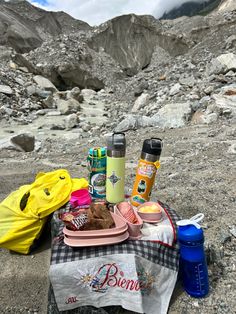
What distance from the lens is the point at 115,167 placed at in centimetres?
185

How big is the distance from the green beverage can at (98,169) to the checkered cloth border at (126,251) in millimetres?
425

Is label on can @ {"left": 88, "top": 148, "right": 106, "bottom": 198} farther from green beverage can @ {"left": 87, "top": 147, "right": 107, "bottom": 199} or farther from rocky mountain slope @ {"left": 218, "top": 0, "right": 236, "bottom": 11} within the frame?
rocky mountain slope @ {"left": 218, "top": 0, "right": 236, "bottom": 11}

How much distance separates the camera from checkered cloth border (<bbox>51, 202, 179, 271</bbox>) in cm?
148

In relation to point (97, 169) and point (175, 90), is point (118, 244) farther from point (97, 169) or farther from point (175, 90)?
point (175, 90)

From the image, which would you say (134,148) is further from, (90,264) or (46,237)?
(90,264)

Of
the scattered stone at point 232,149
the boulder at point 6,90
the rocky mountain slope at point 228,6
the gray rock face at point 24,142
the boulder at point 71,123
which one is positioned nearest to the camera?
the scattered stone at point 232,149

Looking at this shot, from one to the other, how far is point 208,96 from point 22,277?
5989 millimetres

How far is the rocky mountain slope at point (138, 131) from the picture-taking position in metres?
1.86

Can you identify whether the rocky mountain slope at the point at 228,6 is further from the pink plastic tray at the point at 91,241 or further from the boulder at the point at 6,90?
the pink plastic tray at the point at 91,241

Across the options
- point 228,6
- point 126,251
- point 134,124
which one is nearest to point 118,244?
point 126,251

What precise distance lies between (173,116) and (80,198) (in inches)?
175

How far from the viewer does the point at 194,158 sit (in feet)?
11.9

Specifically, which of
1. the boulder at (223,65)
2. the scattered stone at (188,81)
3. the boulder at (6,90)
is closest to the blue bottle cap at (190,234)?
the scattered stone at (188,81)

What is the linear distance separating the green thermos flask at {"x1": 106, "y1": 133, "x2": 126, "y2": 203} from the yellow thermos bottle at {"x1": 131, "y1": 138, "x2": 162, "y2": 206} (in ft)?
0.36
